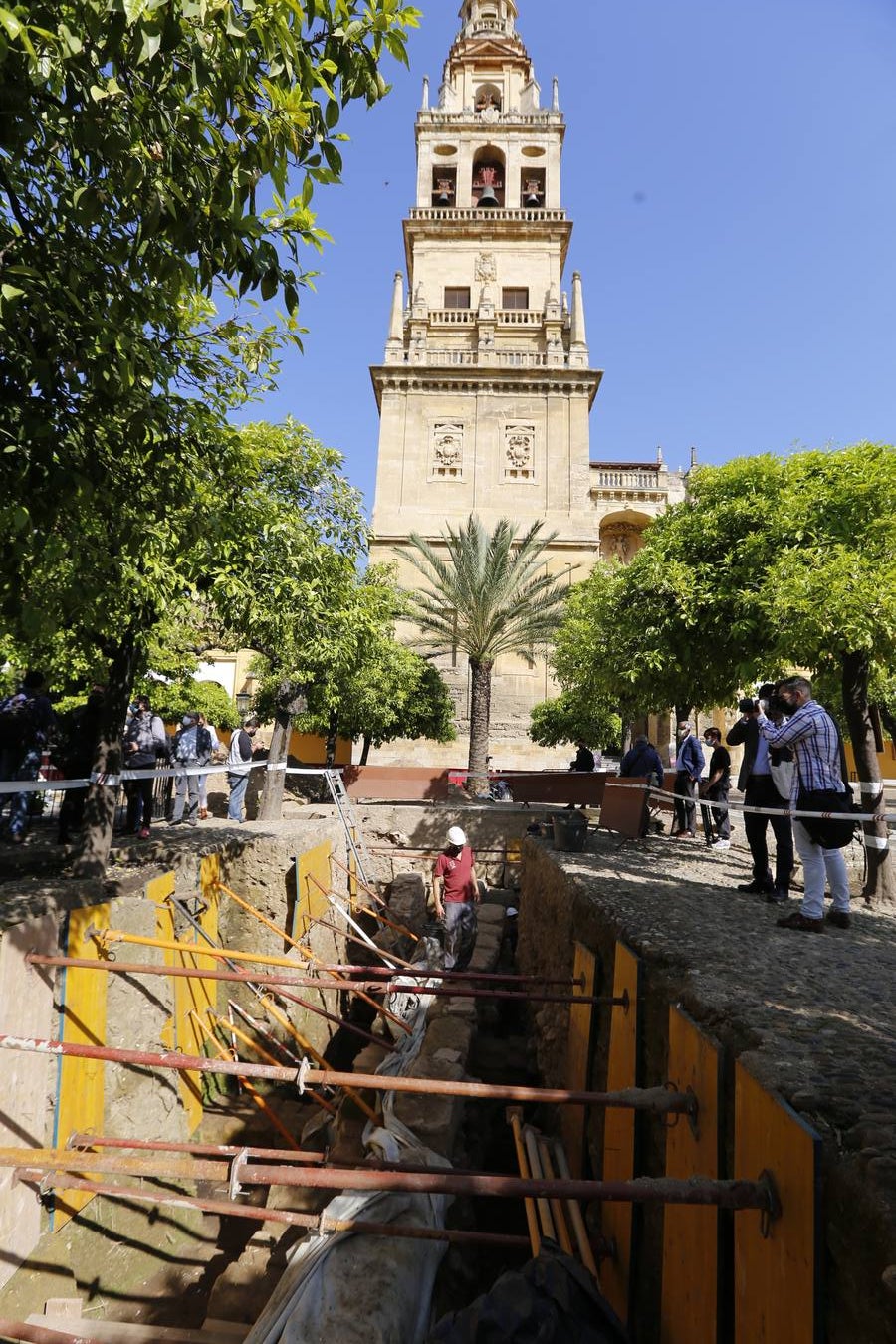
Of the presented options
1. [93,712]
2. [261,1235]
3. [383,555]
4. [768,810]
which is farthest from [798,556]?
[383,555]

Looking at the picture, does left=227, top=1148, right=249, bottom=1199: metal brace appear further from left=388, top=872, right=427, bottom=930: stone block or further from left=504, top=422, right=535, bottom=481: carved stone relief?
left=504, top=422, right=535, bottom=481: carved stone relief

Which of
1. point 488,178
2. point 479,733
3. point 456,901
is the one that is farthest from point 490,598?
point 488,178

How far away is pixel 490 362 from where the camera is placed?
2581cm

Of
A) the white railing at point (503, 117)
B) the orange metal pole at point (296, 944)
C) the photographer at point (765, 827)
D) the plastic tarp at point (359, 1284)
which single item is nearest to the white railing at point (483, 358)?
the white railing at point (503, 117)

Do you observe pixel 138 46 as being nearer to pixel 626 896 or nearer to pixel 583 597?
pixel 626 896

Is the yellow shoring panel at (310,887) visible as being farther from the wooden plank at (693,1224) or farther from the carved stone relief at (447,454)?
the carved stone relief at (447,454)

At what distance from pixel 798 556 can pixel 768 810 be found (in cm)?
250

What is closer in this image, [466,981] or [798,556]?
[798,556]

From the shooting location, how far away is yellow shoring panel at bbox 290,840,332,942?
7594mm

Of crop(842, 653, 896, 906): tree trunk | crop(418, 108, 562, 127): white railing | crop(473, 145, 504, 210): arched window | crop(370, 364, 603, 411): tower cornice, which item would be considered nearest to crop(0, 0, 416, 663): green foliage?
crop(842, 653, 896, 906): tree trunk

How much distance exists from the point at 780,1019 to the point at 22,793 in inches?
306

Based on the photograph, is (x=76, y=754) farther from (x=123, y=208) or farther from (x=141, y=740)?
(x=123, y=208)

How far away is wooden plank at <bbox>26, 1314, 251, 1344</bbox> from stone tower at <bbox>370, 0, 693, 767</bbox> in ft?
65.2

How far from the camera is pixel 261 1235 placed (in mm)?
3721
